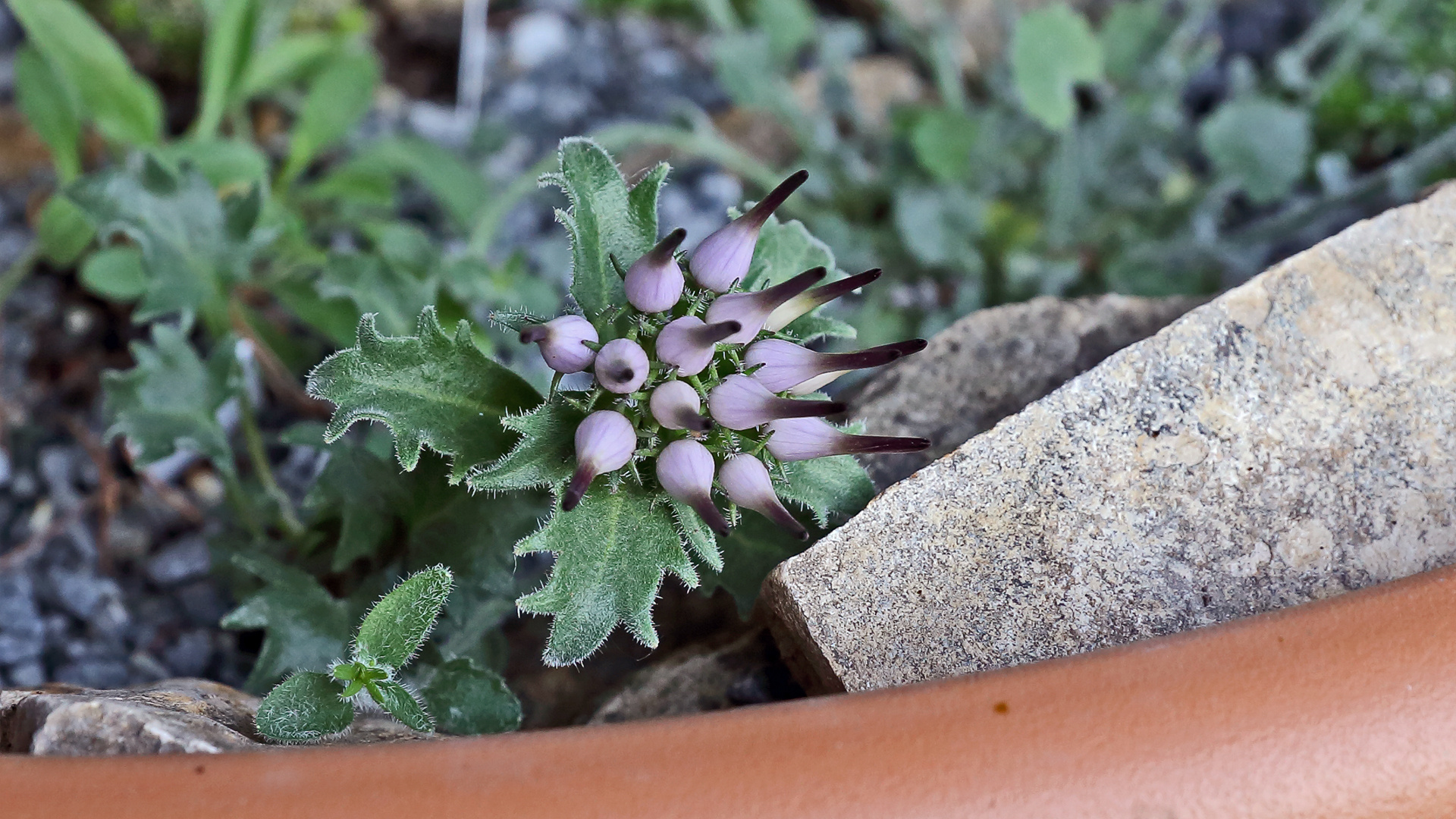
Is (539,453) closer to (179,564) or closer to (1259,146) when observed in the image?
(179,564)

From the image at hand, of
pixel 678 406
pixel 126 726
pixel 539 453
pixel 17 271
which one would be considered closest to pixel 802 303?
pixel 678 406

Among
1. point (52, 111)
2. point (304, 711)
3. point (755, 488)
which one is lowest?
point (304, 711)

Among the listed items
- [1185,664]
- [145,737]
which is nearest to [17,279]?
[145,737]

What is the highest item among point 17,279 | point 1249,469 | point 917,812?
point 17,279

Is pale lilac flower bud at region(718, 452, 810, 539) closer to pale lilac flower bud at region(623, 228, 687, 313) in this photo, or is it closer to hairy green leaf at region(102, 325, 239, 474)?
pale lilac flower bud at region(623, 228, 687, 313)

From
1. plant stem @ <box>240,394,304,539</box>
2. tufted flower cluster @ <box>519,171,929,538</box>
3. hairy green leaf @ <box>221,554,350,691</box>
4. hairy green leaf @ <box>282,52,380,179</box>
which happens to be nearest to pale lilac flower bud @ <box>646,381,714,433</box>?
tufted flower cluster @ <box>519,171,929,538</box>

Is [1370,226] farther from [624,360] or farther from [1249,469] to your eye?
[624,360]
